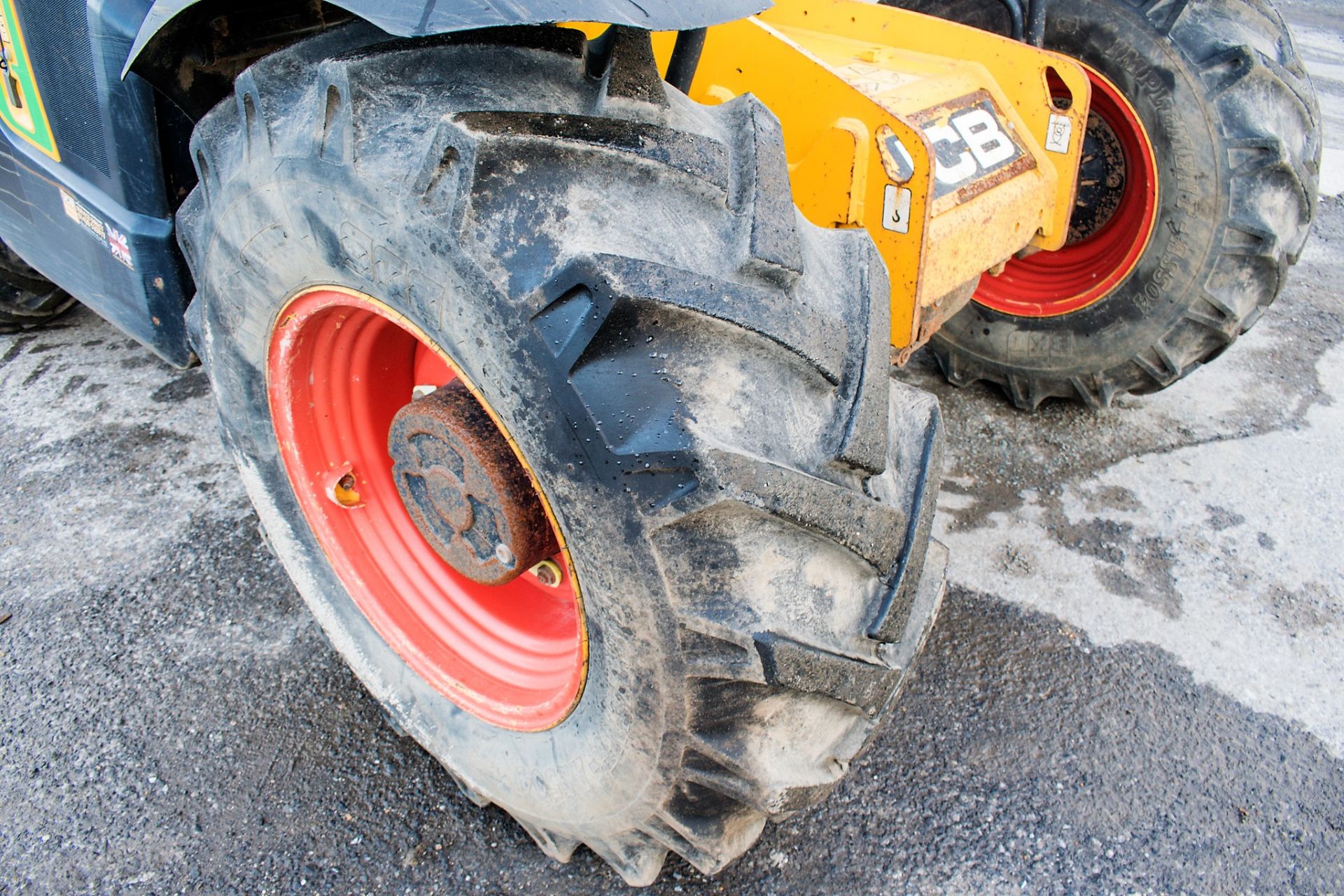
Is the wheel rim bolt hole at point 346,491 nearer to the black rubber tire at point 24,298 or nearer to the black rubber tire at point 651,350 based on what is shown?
the black rubber tire at point 651,350

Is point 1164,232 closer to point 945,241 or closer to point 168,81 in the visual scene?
point 945,241

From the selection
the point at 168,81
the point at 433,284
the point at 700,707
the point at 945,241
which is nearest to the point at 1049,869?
the point at 700,707

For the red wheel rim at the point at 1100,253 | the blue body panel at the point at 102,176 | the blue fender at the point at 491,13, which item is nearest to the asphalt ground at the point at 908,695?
the red wheel rim at the point at 1100,253

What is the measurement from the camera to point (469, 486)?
137 centimetres

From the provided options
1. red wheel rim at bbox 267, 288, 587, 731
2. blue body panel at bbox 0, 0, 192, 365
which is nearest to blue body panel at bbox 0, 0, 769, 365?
blue body panel at bbox 0, 0, 192, 365

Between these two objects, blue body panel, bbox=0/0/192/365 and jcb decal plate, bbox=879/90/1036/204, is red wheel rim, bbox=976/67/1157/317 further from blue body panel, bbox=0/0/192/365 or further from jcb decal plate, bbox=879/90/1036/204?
blue body panel, bbox=0/0/192/365

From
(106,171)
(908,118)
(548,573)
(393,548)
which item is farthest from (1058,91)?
(106,171)

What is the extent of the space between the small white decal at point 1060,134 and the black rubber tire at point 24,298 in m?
2.79

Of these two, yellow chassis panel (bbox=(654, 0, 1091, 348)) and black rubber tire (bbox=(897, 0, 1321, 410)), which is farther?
black rubber tire (bbox=(897, 0, 1321, 410))

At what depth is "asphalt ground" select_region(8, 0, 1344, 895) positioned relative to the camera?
165cm

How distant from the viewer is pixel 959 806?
176 centimetres

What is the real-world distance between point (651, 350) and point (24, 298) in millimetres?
2761

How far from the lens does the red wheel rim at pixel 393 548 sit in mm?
1561

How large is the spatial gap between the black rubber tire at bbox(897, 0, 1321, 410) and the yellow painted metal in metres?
0.25
